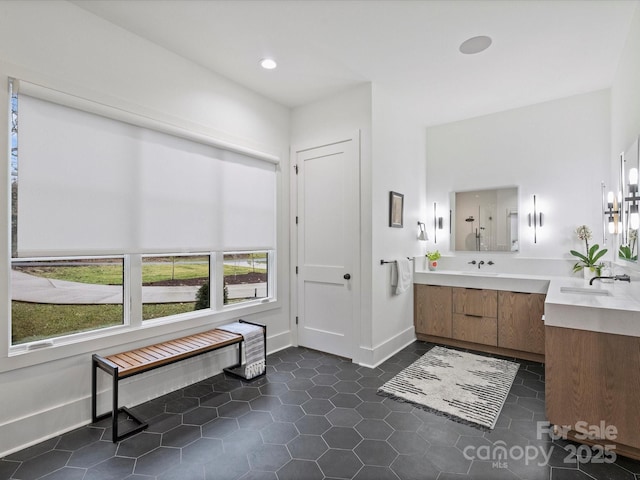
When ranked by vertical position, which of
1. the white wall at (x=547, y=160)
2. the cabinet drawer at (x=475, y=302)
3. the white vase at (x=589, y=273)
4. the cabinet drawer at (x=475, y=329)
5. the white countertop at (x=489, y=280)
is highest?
the white wall at (x=547, y=160)

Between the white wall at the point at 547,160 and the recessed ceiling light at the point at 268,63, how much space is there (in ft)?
8.99

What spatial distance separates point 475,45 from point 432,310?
2878 mm

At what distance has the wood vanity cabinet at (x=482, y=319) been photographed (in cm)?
351

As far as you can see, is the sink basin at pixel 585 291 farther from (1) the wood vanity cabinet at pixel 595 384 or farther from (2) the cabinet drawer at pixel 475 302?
(2) the cabinet drawer at pixel 475 302

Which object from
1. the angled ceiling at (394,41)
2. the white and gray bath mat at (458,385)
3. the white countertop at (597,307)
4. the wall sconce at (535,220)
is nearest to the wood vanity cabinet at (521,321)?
the white and gray bath mat at (458,385)

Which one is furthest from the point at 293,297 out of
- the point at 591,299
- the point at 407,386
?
the point at 591,299

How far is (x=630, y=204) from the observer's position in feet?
7.91

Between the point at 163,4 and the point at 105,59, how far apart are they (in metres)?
0.60

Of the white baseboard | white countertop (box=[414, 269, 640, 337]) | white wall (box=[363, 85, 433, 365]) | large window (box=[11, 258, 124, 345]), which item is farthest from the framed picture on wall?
large window (box=[11, 258, 124, 345])

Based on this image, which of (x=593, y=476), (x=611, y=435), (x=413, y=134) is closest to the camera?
(x=593, y=476)

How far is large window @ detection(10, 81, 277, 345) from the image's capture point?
2105 mm

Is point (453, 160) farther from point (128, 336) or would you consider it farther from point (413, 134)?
point (128, 336)

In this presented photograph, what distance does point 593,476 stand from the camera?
1800mm

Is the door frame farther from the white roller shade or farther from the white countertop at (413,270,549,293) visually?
the white countertop at (413,270,549,293)
